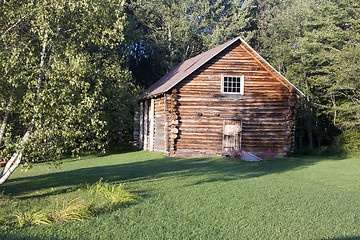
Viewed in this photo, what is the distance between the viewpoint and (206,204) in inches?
368

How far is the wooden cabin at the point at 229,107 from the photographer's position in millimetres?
21609

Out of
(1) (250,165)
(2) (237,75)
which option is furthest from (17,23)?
(2) (237,75)

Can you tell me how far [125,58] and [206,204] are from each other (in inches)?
1096

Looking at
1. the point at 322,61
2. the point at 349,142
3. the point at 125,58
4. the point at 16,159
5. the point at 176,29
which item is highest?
the point at 176,29

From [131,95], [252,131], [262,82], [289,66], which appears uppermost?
[289,66]

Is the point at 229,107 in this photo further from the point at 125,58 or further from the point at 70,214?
the point at 125,58

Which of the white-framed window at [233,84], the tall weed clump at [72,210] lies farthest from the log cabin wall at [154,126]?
the tall weed clump at [72,210]

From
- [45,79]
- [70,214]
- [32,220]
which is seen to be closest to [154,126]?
[45,79]

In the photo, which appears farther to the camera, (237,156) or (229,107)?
(229,107)

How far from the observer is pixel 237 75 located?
21891mm

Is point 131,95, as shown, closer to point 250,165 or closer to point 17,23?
point 17,23

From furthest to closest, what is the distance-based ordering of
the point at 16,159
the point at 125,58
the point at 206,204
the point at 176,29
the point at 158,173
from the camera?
the point at 176,29 < the point at 125,58 < the point at 158,173 < the point at 16,159 < the point at 206,204

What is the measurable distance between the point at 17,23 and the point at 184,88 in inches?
513

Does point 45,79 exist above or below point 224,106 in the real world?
above
